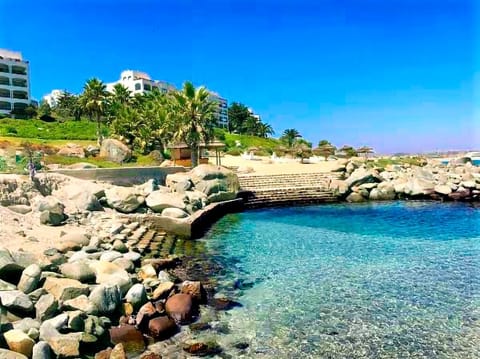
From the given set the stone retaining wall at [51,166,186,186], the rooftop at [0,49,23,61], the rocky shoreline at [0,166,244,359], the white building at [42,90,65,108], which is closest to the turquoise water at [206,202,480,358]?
the rocky shoreline at [0,166,244,359]

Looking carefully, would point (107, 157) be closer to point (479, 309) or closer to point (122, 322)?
point (122, 322)

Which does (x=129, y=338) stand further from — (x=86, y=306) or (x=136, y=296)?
(x=136, y=296)

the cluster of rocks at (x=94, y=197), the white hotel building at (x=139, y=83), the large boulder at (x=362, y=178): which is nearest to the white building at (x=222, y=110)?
the white hotel building at (x=139, y=83)

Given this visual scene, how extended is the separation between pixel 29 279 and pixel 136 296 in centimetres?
253

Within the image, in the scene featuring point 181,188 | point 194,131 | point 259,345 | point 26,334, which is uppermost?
point 194,131

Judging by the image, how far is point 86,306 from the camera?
367 inches

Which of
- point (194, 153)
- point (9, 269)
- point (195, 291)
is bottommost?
point (195, 291)

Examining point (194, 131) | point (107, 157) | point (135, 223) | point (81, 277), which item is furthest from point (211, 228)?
point (107, 157)

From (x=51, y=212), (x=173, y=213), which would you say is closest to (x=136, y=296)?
(x=51, y=212)

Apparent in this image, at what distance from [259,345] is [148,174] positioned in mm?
22531

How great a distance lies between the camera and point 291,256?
1645 centimetres

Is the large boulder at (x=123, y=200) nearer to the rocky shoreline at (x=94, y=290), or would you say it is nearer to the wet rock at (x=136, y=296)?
the rocky shoreline at (x=94, y=290)

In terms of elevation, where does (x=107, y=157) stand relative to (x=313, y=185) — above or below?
above

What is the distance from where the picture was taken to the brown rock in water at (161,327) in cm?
909
